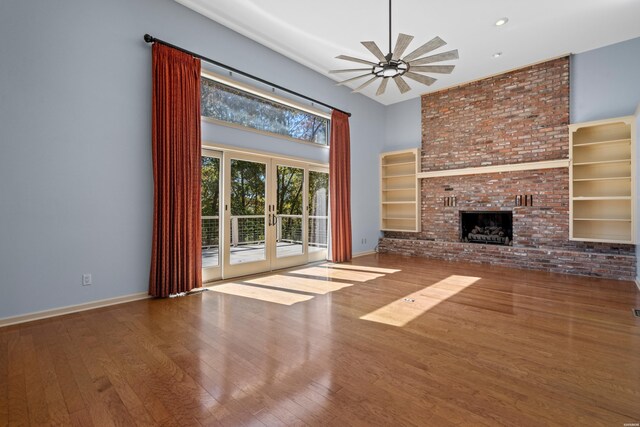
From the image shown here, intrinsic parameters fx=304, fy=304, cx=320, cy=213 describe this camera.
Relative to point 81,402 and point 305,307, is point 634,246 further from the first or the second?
point 81,402

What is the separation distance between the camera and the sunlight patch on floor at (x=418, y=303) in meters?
3.23

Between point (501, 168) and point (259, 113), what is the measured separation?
4980mm

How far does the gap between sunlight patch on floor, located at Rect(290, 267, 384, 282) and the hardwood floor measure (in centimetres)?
111

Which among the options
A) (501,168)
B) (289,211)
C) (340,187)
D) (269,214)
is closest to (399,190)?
(340,187)

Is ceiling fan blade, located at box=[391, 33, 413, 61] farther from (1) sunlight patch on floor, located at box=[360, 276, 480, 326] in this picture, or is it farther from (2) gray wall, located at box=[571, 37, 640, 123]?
(2) gray wall, located at box=[571, 37, 640, 123]

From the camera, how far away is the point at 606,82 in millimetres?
5375

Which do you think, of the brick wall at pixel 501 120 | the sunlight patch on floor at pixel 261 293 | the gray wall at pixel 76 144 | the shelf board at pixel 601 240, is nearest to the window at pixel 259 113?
the gray wall at pixel 76 144

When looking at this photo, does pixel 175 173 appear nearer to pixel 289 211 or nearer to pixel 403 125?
pixel 289 211

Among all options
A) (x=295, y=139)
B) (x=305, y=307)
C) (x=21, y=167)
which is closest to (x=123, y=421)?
(x=305, y=307)

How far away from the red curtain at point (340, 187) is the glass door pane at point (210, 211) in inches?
101

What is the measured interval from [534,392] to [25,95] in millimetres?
5048

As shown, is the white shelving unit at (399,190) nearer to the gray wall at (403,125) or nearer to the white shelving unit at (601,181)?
the gray wall at (403,125)

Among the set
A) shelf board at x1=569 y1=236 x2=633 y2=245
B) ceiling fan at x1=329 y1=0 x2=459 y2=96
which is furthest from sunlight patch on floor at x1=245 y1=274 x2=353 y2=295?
shelf board at x1=569 y1=236 x2=633 y2=245

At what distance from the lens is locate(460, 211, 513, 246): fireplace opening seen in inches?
257
